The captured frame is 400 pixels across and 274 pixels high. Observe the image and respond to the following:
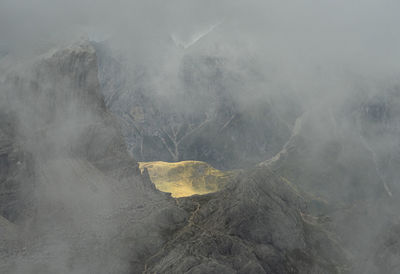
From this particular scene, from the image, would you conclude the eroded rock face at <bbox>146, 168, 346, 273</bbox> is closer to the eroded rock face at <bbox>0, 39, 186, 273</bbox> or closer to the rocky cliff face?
the rocky cliff face

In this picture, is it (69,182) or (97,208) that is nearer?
(69,182)

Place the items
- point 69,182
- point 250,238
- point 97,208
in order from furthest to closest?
point 250,238 → point 97,208 → point 69,182

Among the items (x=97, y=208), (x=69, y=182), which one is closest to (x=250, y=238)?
(x=97, y=208)

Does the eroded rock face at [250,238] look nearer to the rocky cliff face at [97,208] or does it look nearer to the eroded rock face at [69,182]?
the rocky cliff face at [97,208]

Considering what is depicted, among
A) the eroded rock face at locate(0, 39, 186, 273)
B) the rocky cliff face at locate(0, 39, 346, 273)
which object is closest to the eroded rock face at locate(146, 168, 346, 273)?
the rocky cliff face at locate(0, 39, 346, 273)

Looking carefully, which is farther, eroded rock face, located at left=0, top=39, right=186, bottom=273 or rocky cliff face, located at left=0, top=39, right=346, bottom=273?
rocky cliff face, located at left=0, top=39, right=346, bottom=273

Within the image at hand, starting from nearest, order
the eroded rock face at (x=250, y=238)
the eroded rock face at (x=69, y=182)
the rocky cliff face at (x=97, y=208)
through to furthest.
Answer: the eroded rock face at (x=69, y=182), the rocky cliff face at (x=97, y=208), the eroded rock face at (x=250, y=238)

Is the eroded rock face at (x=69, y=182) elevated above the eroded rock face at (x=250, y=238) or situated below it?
above

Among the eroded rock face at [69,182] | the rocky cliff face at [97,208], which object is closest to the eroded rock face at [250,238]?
the rocky cliff face at [97,208]

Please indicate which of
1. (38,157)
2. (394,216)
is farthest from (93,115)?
(394,216)

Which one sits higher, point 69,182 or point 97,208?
point 69,182

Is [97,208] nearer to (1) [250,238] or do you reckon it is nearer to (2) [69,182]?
(2) [69,182]

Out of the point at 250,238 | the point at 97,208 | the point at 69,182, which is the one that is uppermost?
the point at 69,182
